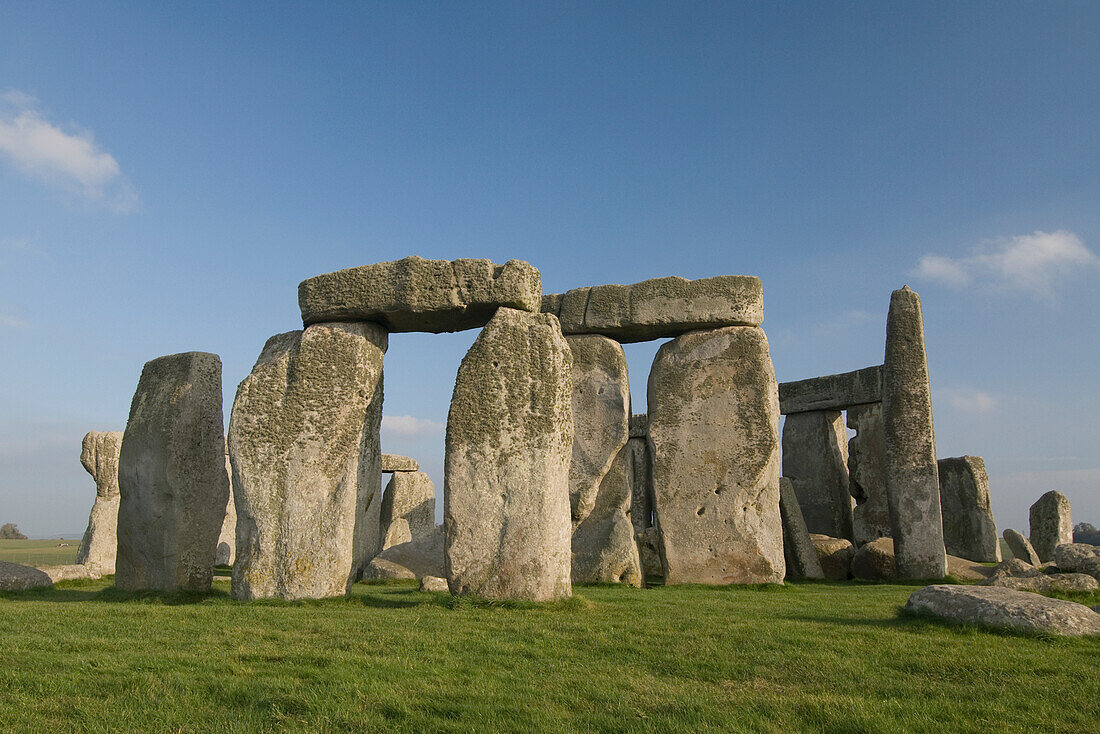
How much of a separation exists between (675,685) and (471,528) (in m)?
3.69

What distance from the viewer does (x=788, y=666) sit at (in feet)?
16.3

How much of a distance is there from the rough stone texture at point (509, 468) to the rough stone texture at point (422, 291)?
1.27ft

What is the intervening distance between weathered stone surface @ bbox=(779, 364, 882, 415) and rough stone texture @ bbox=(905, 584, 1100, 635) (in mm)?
10670

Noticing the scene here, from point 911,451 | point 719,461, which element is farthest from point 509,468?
point 911,451

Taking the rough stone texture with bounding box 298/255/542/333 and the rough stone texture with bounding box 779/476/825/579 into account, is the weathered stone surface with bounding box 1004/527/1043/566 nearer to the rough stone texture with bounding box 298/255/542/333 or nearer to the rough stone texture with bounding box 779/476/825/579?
the rough stone texture with bounding box 779/476/825/579

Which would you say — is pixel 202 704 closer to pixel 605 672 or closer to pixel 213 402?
pixel 605 672

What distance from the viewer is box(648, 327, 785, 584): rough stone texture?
11602 millimetres

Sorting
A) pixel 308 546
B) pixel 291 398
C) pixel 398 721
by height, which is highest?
pixel 291 398

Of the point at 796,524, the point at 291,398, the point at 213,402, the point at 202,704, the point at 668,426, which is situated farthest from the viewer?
the point at 796,524

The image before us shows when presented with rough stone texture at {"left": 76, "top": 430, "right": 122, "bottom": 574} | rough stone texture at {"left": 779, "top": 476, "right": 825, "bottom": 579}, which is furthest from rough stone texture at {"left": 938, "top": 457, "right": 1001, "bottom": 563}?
rough stone texture at {"left": 76, "top": 430, "right": 122, "bottom": 574}

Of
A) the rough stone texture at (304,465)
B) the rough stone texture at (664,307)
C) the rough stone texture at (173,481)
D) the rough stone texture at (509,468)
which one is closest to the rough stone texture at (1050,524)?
the rough stone texture at (664,307)

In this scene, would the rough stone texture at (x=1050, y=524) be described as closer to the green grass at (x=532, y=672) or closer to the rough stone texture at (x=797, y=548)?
the rough stone texture at (x=797, y=548)

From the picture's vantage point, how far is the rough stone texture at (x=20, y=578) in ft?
33.0

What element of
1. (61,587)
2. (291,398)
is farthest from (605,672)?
(61,587)
